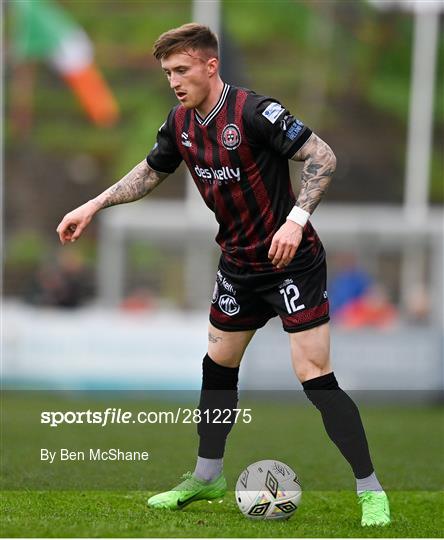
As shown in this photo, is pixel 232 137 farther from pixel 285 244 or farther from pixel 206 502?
pixel 206 502

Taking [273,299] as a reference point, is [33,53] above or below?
above

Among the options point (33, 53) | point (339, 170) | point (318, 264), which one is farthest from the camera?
point (339, 170)

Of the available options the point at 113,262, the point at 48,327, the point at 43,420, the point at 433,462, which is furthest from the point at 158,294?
the point at 433,462

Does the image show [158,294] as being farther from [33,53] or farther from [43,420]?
[43,420]

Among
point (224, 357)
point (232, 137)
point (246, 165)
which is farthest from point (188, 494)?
point (232, 137)

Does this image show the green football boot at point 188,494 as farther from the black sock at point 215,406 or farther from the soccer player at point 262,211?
the soccer player at point 262,211

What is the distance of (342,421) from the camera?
488cm

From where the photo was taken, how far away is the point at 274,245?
4656 millimetres

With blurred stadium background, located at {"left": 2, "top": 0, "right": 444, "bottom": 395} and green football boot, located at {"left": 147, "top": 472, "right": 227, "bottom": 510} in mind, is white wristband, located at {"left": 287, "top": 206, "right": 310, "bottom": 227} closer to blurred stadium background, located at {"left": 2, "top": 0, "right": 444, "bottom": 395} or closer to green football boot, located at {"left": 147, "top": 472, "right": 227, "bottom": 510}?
green football boot, located at {"left": 147, "top": 472, "right": 227, "bottom": 510}

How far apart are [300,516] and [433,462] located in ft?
8.23

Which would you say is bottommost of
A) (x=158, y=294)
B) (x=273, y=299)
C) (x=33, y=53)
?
(x=158, y=294)

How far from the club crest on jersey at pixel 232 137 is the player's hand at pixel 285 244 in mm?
450

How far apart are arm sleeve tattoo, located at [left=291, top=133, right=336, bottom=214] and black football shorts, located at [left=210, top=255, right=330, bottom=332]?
32 cm

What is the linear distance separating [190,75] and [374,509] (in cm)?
206
